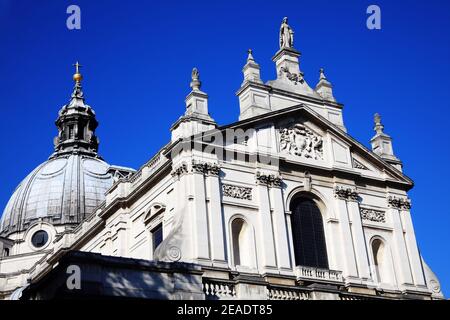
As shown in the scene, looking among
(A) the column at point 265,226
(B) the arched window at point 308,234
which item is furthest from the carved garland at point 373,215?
(A) the column at point 265,226

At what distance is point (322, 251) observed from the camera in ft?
124

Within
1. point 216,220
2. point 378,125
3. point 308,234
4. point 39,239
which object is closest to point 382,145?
point 378,125

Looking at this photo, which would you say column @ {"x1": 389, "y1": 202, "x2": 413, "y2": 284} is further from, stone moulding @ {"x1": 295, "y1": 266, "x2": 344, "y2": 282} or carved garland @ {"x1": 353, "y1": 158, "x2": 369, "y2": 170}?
stone moulding @ {"x1": 295, "y1": 266, "x2": 344, "y2": 282}

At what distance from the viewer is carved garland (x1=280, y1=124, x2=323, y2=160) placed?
39.0 metres

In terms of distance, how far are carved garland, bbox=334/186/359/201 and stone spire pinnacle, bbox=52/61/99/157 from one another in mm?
40036

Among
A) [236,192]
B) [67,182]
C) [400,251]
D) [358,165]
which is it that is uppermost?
[67,182]

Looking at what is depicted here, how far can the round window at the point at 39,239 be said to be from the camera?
210 feet

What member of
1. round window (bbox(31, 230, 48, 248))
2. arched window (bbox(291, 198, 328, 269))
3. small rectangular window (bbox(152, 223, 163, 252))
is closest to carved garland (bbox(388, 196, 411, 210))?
arched window (bbox(291, 198, 328, 269))

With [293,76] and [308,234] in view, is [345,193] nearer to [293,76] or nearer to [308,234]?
[308,234]

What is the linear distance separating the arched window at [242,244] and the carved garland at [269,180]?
2361mm

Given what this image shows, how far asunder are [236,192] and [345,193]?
6.80 metres

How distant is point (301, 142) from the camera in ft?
130
